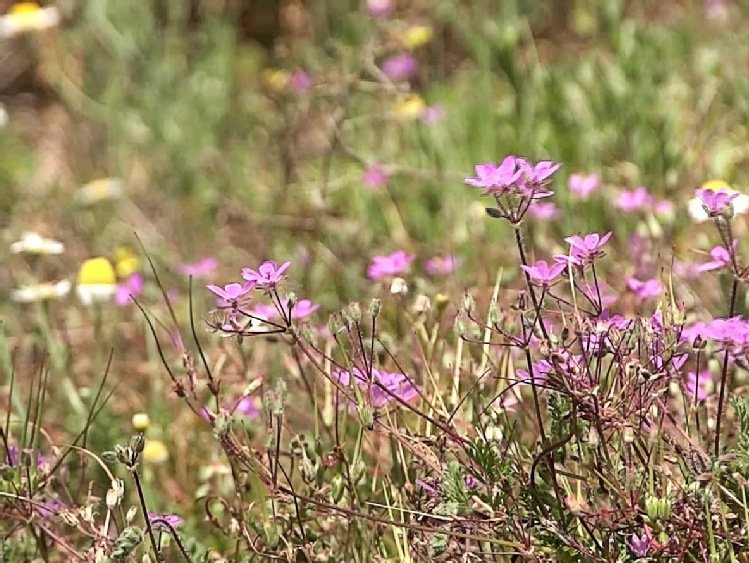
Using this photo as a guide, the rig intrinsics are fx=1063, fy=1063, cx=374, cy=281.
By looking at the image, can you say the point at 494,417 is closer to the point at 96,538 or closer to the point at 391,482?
the point at 391,482

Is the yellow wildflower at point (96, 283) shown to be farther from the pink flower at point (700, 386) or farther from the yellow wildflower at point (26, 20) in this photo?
the yellow wildflower at point (26, 20)

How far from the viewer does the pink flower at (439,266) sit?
1.94 m

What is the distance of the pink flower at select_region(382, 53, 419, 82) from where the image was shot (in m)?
3.20

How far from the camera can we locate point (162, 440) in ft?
5.85

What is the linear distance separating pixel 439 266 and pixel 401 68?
4.61 feet

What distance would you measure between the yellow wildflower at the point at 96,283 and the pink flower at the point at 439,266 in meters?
0.59

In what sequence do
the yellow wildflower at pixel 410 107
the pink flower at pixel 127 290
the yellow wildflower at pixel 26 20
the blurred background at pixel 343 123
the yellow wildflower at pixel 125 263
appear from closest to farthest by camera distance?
the pink flower at pixel 127 290
the yellow wildflower at pixel 125 263
the blurred background at pixel 343 123
the yellow wildflower at pixel 410 107
the yellow wildflower at pixel 26 20

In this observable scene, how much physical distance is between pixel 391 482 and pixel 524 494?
7.1 inches

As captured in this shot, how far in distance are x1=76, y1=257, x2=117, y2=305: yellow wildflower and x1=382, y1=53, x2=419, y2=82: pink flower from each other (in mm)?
1458

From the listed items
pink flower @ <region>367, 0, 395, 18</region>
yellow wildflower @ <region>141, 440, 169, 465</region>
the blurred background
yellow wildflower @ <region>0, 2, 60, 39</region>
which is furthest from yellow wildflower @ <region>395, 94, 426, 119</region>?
yellow wildflower @ <region>141, 440, 169, 465</region>

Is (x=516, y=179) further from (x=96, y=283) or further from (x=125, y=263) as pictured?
(x=125, y=263)

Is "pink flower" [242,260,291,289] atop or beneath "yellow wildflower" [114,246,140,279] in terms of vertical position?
Answer: atop

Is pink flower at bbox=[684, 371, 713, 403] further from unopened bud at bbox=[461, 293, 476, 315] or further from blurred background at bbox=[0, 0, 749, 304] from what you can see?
blurred background at bbox=[0, 0, 749, 304]

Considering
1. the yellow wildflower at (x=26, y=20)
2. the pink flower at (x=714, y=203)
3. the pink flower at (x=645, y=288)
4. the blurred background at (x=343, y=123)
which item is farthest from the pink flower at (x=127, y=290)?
the yellow wildflower at (x=26, y=20)
